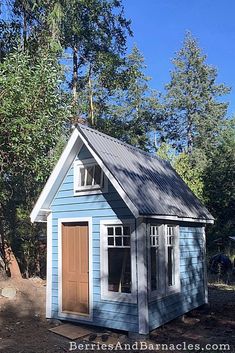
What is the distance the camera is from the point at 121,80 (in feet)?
68.5

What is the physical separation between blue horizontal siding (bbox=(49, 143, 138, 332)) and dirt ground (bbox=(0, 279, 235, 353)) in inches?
17.1

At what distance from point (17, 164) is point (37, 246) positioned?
237 inches

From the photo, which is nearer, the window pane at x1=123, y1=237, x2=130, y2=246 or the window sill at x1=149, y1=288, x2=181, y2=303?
the window sill at x1=149, y1=288, x2=181, y2=303

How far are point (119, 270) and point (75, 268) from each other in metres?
1.31

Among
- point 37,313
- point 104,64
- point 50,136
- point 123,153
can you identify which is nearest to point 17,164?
point 50,136

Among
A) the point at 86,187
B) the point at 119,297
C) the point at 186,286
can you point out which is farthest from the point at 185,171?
the point at 119,297

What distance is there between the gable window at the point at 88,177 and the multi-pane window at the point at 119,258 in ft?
3.40

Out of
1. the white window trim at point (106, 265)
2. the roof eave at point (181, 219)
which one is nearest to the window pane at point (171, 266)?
the roof eave at point (181, 219)

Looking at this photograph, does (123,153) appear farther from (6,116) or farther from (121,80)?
(121,80)

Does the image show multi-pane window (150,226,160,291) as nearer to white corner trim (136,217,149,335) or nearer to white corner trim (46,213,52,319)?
white corner trim (136,217,149,335)

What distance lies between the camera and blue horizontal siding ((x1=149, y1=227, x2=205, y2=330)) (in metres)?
8.46

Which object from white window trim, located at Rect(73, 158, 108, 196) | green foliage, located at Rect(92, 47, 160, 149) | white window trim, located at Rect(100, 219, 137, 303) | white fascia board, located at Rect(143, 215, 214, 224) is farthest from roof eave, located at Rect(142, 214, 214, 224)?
green foliage, located at Rect(92, 47, 160, 149)

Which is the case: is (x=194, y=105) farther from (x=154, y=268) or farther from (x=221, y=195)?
(x=154, y=268)

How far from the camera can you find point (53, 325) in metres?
9.37
